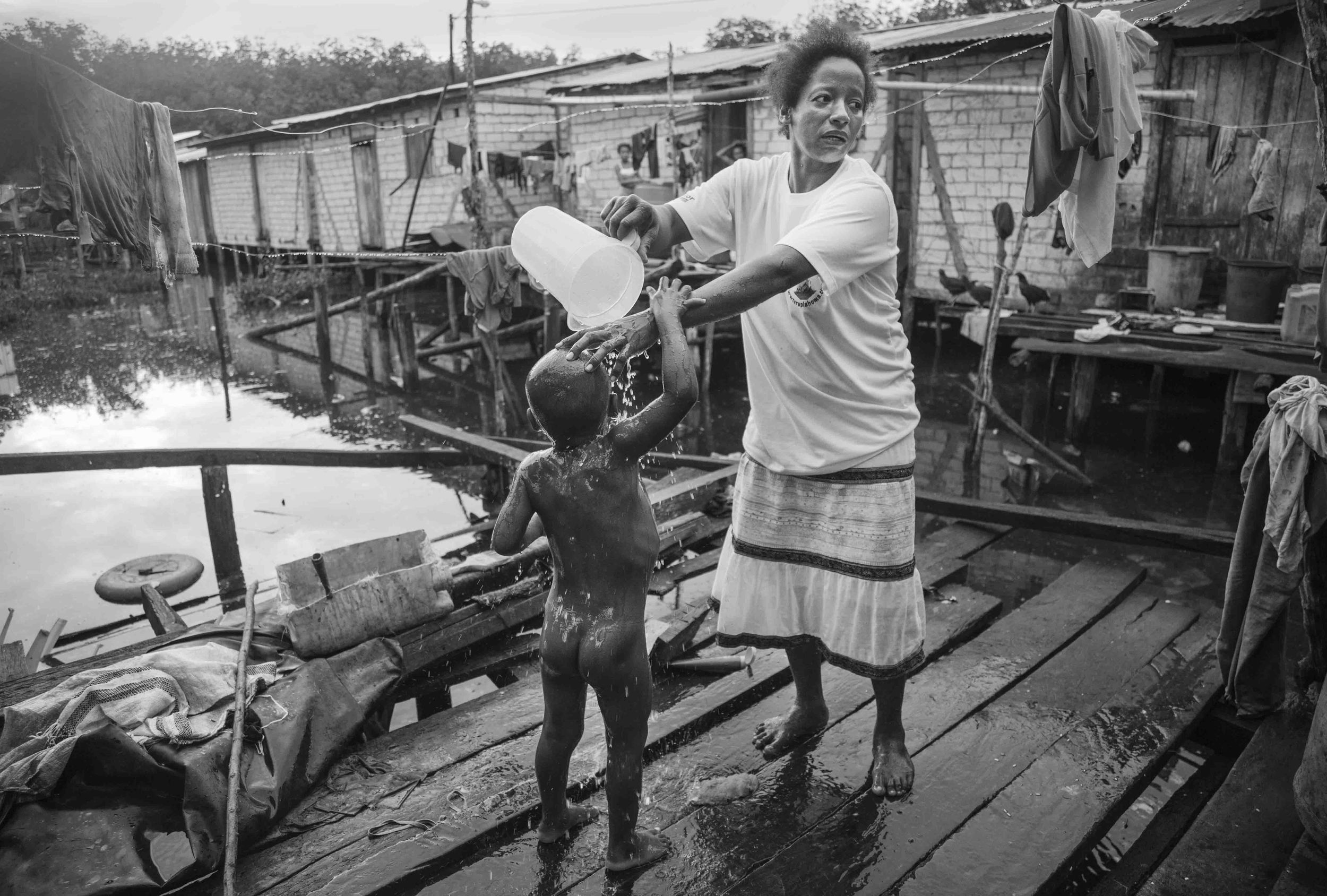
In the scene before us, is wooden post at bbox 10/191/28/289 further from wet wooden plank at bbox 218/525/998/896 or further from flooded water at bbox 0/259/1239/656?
wet wooden plank at bbox 218/525/998/896

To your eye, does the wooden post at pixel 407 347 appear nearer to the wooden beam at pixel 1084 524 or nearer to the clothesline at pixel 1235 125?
the wooden beam at pixel 1084 524

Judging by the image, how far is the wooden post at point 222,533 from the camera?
5.98 metres

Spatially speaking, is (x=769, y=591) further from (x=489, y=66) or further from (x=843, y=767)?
(x=489, y=66)

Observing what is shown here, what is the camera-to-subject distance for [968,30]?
36.0ft

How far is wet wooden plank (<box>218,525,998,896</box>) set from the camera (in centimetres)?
241

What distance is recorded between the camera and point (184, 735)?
263 centimetres

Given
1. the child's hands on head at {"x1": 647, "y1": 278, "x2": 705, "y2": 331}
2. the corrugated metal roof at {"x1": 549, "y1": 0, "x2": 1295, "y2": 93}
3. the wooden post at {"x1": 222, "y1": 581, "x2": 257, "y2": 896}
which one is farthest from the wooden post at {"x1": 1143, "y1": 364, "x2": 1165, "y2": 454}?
the wooden post at {"x1": 222, "y1": 581, "x2": 257, "y2": 896}

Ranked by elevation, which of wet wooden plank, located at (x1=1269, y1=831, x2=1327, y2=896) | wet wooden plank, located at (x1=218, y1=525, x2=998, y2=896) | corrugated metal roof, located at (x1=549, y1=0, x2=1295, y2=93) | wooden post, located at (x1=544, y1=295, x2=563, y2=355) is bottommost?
wet wooden plank, located at (x1=218, y1=525, x2=998, y2=896)

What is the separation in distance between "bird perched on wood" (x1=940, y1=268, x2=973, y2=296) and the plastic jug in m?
9.35

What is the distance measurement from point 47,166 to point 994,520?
16.5ft

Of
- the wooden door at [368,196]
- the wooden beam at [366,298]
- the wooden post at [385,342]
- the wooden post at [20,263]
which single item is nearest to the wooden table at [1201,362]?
the wooden beam at [366,298]

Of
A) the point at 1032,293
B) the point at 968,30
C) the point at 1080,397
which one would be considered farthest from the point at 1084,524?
the point at 968,30

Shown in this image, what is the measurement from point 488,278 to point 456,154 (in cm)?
786

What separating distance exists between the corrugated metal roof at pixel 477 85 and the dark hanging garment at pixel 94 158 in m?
11.8
